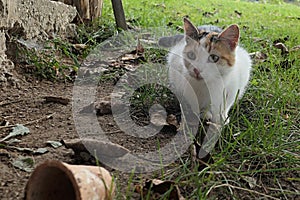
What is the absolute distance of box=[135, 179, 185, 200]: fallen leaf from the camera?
110cm

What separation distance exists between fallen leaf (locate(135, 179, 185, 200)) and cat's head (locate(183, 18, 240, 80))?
0.87 meters

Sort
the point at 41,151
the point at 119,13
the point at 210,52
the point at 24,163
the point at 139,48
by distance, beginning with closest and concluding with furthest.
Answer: the point at 24,163, the point at 41,151, the point at 210,52, the point at 139,48, the point at 119,13

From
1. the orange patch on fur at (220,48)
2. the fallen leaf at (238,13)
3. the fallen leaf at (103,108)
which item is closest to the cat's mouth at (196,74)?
the orange patch on fur at (220,48)

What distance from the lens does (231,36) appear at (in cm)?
198

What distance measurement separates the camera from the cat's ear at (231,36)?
195 cm

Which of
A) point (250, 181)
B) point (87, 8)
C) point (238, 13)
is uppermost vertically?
point (87, 8)

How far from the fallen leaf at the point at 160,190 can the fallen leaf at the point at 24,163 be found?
373 mm

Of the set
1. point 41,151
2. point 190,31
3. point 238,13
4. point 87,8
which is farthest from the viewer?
point 238,13

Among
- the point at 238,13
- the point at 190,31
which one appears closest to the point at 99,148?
the point at 190,31

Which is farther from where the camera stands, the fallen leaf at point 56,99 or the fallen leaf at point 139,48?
the fallen leaf at point 139,48

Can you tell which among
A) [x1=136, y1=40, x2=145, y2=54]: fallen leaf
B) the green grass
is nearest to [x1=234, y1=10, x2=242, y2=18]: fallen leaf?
[x1=136, y1=40, x2=145, y2=54]: fallen leaf

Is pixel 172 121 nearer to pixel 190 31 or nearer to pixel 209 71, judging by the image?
pixel 209 71

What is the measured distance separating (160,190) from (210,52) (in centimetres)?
98

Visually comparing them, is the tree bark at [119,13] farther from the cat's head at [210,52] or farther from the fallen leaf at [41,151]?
the fallen leaf at [41,151]
